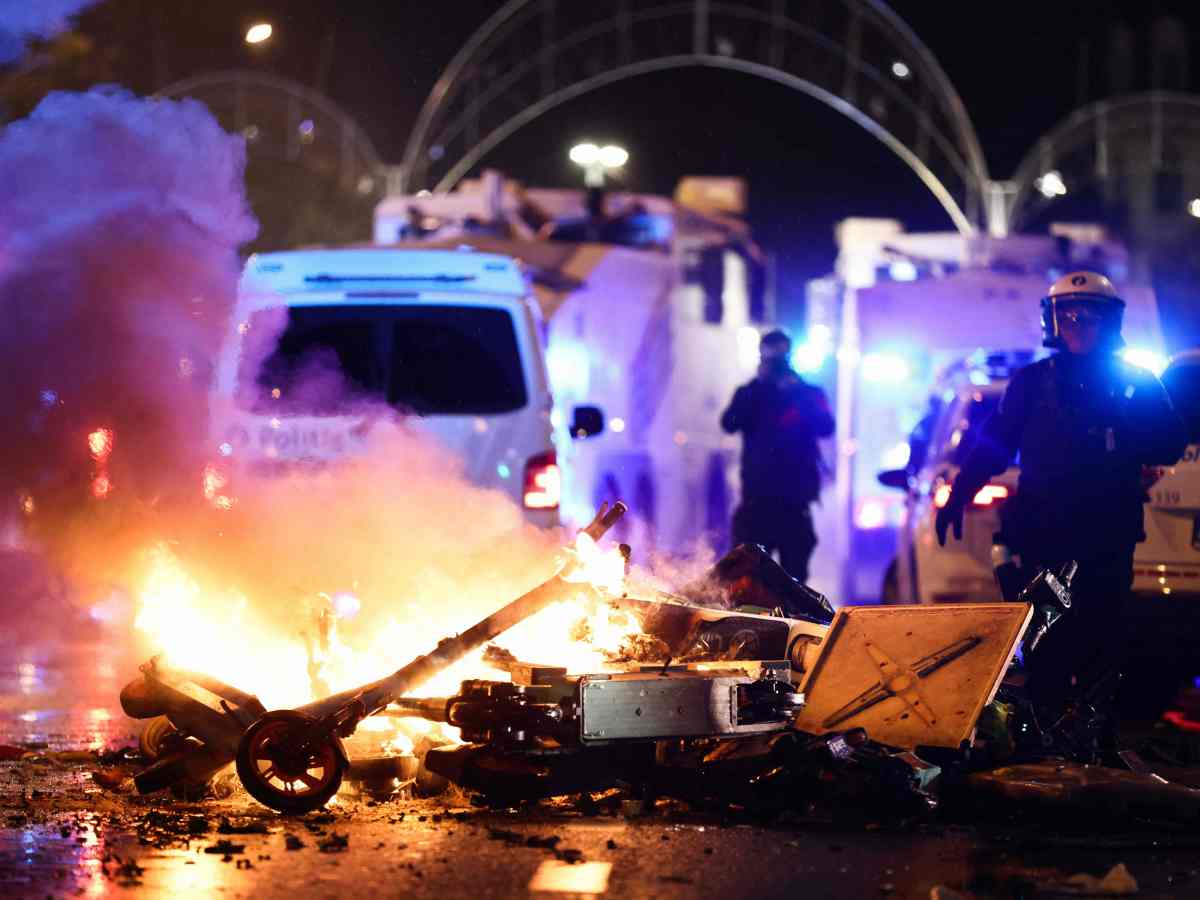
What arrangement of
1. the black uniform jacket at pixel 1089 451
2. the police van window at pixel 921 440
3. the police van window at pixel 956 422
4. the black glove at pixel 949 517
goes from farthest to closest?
the police van window at pixel 921 440, the police van window at pixel 956 422, the black glove at pixel 949 517, the black uniform jacket at pixel 1089 451

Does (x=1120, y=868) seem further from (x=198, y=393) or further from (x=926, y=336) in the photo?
(x=926, y=336)

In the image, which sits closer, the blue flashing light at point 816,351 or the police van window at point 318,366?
the police van window at point 318,366

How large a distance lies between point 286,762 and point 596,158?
68.4 ft

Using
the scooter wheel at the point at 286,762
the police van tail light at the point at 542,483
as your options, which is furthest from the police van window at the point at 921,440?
the scooter wheel at the point at 286,762

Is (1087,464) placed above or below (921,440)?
→ below

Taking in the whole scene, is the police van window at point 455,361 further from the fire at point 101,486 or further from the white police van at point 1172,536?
the white police van at point 1172,536

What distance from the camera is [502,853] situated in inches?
224

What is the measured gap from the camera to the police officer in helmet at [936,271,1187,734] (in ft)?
25.5

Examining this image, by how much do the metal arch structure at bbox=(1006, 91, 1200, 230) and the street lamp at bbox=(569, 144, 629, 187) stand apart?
51.1ft

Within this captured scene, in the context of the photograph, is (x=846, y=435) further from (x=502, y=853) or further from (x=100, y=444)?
(x=502, y=853)

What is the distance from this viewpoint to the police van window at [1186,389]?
32.9ft

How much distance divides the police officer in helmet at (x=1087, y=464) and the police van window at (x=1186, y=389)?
7.18 ft

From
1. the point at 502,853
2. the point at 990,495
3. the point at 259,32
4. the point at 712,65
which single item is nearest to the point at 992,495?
the point at 990,495

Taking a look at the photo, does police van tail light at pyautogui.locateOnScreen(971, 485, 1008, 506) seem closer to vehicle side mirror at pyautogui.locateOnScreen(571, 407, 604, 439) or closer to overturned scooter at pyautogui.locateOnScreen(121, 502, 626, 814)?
vehicle side mirror at pyautogui.locateOnScreen(571, 407, 604, 439)
